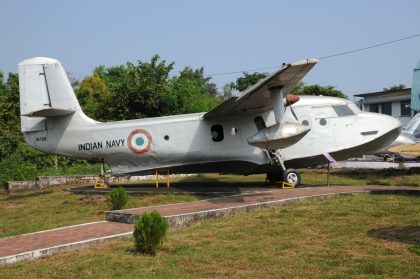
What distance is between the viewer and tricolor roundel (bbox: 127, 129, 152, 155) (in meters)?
18.4

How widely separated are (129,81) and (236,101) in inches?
767

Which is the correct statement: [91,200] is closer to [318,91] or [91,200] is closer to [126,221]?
[126,221]

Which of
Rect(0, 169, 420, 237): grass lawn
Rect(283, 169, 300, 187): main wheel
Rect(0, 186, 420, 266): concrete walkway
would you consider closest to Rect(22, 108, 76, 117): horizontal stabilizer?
Rect(0, 169, 420, 237): grass lawn

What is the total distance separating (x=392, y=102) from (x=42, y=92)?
133ft

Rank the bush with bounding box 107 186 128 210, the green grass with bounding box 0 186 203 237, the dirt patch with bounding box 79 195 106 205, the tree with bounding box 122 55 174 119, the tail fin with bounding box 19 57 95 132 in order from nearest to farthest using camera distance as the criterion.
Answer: the green grass with bounding box 0 186 203 237
the bush with bounding box 107 186 128 210
the dirt patch with bounding box 79 195 106 205
the tail fin with bounding box 19 57 95 132
the tree with bounding box 122 55 174 119

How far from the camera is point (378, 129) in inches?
718

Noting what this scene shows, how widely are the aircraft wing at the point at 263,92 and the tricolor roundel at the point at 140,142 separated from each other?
7.71ft

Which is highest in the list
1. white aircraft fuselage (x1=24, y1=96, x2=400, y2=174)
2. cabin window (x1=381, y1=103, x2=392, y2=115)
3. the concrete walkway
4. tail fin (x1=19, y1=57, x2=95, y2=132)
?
cabin window (x1=381, y1=103, x2=392, y2=115)

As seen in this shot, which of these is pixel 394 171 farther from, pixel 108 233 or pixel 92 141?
pixel 108 233

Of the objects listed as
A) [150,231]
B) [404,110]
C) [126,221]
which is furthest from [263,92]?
[404,110]

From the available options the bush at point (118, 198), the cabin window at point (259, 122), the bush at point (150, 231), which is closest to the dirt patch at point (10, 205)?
the bush at point (118, 198)

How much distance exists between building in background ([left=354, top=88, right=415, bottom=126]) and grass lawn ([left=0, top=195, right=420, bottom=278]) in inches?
1565

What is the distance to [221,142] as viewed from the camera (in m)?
18.3

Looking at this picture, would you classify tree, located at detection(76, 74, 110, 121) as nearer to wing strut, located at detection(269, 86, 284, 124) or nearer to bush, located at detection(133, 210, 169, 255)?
wing strut, located at detection(269, 86, 284, 124)
